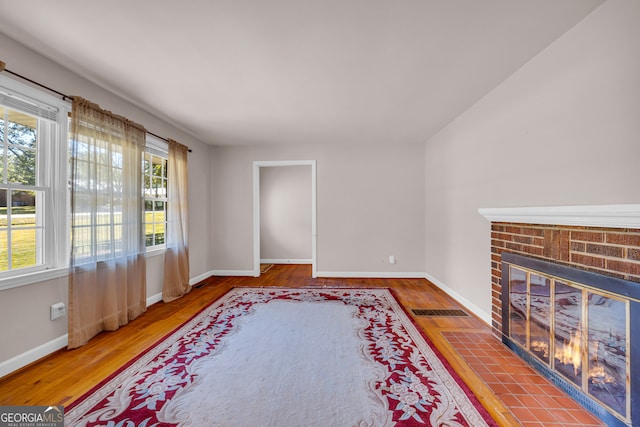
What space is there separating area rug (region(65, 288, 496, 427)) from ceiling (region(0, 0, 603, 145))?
2557mm

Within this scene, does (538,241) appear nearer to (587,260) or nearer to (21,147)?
(587,260)

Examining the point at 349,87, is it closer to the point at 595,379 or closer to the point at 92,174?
the point at 92,174

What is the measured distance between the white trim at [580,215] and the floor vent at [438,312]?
1.38m

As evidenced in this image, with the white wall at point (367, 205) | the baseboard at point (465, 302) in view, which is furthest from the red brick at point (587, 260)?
the white wall at point (367, 205)

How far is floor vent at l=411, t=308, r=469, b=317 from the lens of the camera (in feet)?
10.1

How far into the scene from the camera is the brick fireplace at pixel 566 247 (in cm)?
138

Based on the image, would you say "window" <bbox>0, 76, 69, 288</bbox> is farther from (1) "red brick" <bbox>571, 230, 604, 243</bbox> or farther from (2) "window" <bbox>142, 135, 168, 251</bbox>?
(1) "red brick" <bbox>571, 230, 604, 243</bbox>

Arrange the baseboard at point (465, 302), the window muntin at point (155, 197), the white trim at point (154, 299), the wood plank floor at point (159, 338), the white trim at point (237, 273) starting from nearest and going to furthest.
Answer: the wood plank floor at point (159, 338) → the baseboard at point (465, 302) → the white trim at point (154, 299) → the window muntin at point (155, 197) → the white trim at point (237, 273)

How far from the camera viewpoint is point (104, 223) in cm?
267

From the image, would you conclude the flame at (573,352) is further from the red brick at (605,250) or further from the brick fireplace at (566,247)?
the red brick at (605,250)

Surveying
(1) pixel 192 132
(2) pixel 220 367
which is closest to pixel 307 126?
(1) pixel 192 132

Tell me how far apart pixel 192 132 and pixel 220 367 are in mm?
3653

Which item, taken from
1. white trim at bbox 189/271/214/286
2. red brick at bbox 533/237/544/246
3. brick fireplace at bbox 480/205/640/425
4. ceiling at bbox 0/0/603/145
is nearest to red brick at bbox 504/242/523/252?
brick fireplace at bbox 480/205/640/425

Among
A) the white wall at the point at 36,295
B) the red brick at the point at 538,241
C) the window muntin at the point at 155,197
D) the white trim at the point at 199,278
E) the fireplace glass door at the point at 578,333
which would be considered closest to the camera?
the fireplace glass door at the point at 578,333
